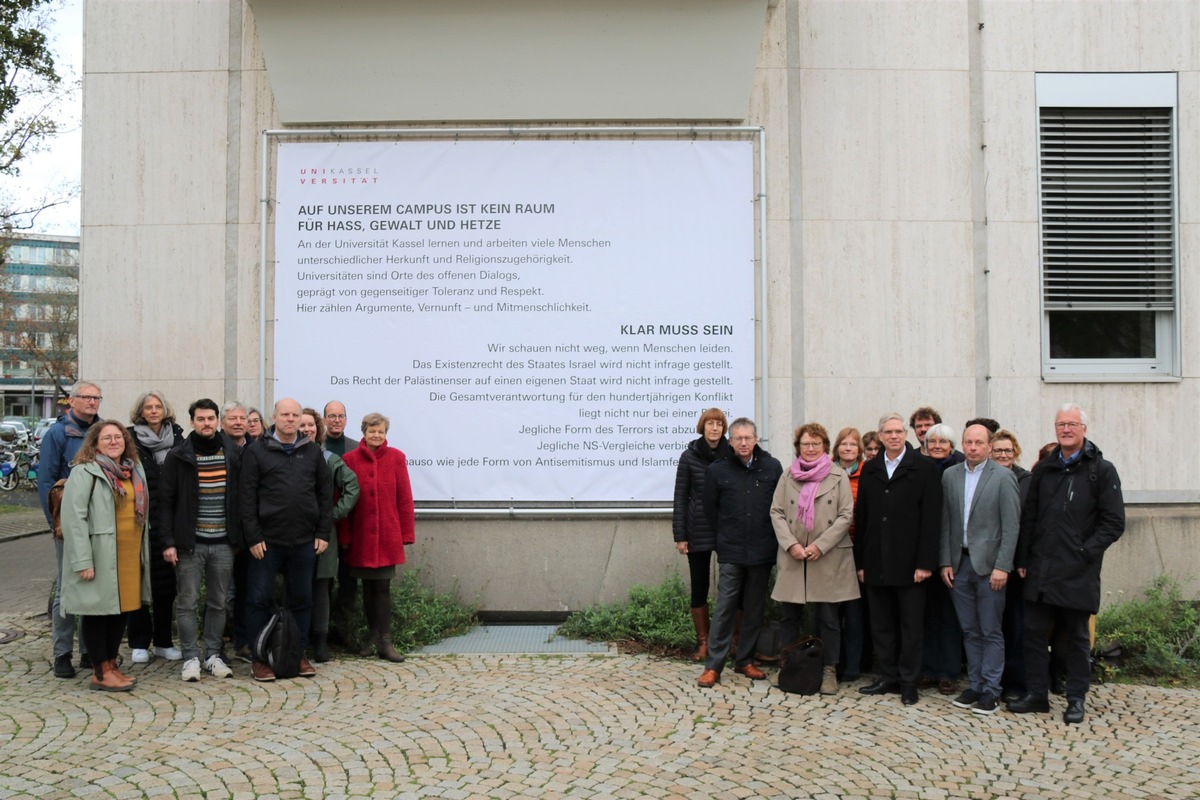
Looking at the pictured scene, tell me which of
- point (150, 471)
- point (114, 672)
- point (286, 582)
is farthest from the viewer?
point (150, 471)

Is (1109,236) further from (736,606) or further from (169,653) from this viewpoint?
(169,653)

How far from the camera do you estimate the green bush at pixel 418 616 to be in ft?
22.2

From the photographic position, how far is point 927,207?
7.68m

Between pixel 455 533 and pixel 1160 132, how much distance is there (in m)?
7.01

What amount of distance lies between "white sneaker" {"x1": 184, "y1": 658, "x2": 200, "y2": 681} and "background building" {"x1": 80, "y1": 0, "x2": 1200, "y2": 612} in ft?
6.68

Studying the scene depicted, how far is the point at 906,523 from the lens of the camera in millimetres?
5707

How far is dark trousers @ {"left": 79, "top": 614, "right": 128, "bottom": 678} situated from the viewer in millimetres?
5645

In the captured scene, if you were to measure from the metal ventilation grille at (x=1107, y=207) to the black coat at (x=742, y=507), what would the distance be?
3.53m

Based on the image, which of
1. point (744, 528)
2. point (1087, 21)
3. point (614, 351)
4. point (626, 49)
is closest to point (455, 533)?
point (614, 351)

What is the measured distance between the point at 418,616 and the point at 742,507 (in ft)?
8.83

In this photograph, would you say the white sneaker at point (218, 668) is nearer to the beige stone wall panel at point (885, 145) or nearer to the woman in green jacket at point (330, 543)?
the woman in green jacket at point (330, 543)

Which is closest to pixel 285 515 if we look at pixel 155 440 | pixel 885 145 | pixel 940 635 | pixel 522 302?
pixel 155 440

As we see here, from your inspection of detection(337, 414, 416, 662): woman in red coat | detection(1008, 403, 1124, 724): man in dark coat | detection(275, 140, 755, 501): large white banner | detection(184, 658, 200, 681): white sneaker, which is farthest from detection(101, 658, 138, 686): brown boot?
detection(1008, 403, 1124, 724): man in dark coat

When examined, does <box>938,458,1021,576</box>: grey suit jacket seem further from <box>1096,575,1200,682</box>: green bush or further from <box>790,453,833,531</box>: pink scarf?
<box>1096,575,1200,682</box>: green bush
